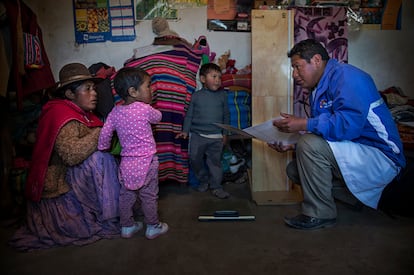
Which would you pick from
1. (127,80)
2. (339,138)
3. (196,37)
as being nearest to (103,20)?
(196,37)

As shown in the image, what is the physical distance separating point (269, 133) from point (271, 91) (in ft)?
1.89

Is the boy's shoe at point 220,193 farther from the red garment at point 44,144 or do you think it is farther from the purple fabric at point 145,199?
the red garment at point 44,144

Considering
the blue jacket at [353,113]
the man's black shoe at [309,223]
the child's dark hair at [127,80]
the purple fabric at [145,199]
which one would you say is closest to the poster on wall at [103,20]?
the child's dark hair at [127,80]

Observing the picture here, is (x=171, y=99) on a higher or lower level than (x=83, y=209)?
higher

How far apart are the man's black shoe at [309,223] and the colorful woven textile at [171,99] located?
1155 millimetres

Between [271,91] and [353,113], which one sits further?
[271,91]

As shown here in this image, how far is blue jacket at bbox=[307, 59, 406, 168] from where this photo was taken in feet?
6.92

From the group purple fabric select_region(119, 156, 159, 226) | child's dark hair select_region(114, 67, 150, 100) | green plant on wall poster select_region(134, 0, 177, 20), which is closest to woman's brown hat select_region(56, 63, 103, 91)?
child's dark hair select_region(114, 67, 150, 100)

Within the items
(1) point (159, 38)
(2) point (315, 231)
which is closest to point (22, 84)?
(1) point (159, 38)

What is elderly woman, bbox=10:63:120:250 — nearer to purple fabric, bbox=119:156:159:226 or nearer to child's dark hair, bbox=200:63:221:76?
purple fabric, bbox=119:156:159:226

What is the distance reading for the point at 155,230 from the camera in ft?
7.50

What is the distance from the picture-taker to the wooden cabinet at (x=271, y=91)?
2.87 m

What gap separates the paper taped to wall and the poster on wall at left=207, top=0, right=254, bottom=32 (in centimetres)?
154

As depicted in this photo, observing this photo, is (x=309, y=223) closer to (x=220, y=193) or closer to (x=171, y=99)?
(x=220, y=193)
